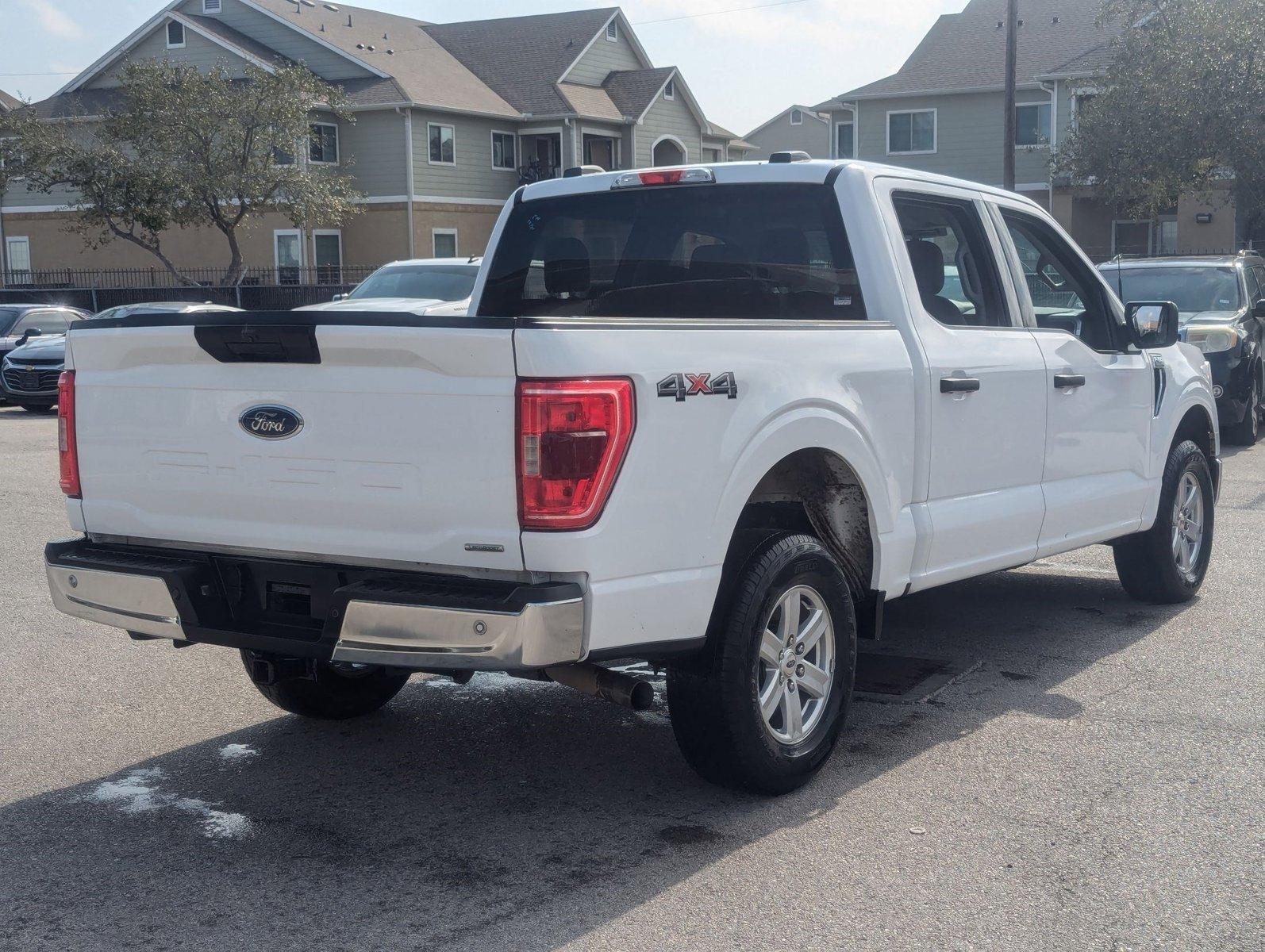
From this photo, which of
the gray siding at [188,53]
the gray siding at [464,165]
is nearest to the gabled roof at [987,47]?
the gray siding at [464,165]

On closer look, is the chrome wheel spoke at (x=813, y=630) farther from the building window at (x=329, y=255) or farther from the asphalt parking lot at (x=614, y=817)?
the building window at (x=329, y=255)

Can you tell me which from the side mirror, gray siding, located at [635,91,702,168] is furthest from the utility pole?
gray siding, located at [635,91,702,168]

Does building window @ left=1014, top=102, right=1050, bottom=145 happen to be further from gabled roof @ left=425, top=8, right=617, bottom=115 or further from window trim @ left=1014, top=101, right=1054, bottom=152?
gabled roof @ left=425, top=8, right=617, bottom=115

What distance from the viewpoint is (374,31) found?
46.7 metres

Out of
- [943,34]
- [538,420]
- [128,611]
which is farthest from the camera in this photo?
[943,34]

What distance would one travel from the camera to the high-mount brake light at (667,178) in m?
5.81

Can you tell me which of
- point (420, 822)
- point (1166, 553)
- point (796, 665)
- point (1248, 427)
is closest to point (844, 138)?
point (1248, 427)

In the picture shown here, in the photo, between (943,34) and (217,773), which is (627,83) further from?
(217,773)

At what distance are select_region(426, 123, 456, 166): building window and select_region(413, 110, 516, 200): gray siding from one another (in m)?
0.12

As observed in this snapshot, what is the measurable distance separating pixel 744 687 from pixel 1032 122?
139 ft

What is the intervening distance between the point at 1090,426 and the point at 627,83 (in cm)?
4545

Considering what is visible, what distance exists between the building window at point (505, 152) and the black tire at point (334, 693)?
4221 cm

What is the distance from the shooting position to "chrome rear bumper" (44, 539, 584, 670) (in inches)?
154

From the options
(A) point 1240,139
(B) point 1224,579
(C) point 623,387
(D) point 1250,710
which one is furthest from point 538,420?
(A) point 1240,139
